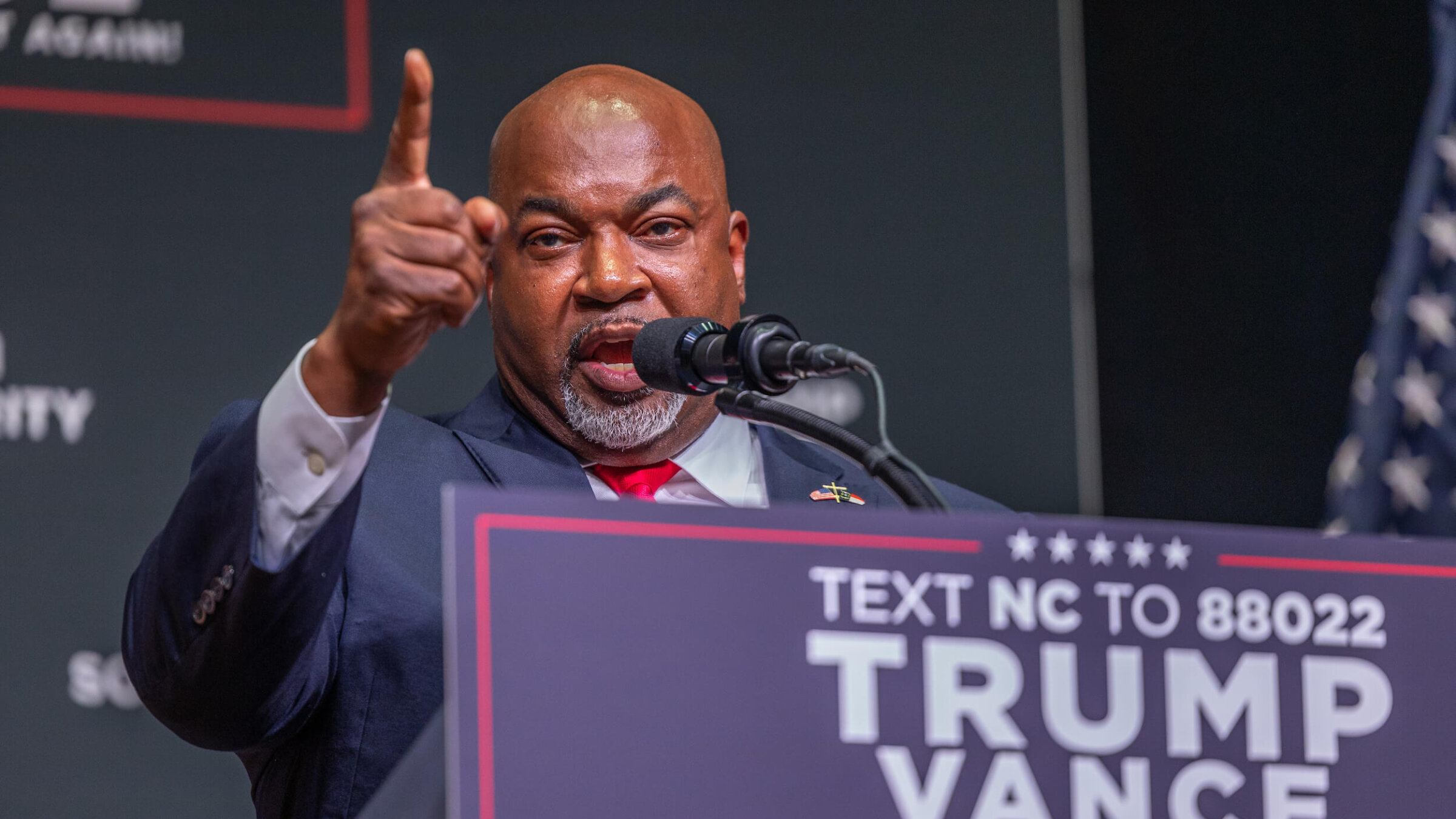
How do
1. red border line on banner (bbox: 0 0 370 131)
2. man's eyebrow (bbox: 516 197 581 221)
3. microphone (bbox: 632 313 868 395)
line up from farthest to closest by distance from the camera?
red border line on banner (bbox: 0 0 370 131) < man's eyebrow (bbox: 516 197 581 221) < microphone (bbox: 632 313 868 395)

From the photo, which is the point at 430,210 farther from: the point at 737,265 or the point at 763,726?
the point at 737,265

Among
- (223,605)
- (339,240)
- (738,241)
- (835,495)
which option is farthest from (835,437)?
(339,240)

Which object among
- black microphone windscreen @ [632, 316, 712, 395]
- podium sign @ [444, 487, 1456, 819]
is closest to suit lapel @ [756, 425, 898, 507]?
black microphone windscreen @ [632, 316, 712, 395]

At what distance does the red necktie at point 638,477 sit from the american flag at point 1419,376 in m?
0.85

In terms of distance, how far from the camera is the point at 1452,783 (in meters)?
1.12

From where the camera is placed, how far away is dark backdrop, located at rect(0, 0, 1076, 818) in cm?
244

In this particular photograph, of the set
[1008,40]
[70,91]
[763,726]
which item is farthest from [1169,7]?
[763,726]

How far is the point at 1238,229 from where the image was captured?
3135 mm

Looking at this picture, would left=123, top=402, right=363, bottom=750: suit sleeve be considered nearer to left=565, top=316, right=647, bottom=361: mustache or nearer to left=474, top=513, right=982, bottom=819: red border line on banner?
left=474, top=513, right=982, bottom=819: red border line on banner

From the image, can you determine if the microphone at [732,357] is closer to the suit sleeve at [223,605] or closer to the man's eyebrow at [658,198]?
the suit sleeve at [223,605]

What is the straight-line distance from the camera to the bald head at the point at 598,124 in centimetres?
215

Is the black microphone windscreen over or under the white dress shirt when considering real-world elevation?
over

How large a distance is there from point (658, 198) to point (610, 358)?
0.22 m

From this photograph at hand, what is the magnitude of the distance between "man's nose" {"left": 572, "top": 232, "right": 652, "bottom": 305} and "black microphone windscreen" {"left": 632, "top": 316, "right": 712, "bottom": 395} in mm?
658
